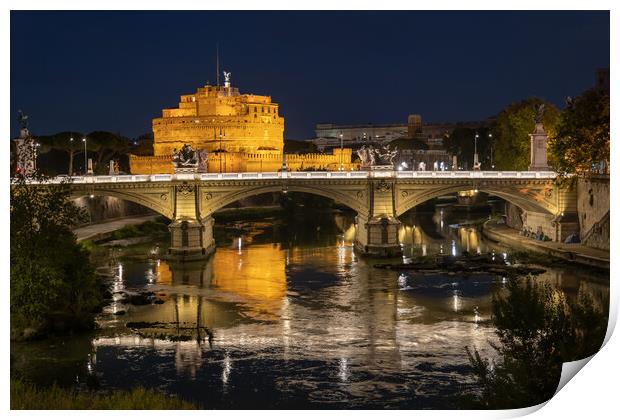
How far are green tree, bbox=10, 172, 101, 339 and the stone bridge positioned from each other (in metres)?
15.7

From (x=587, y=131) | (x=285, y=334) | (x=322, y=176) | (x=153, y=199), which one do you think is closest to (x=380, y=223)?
(x=322, y=176)

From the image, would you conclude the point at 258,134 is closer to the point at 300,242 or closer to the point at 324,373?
the point at 300,242

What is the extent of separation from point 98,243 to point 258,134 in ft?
130

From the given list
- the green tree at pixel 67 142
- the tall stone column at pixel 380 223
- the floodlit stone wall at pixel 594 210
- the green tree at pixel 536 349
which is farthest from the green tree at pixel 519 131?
the green tree at pixel 536 349

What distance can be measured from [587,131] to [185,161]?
20328 millimetres

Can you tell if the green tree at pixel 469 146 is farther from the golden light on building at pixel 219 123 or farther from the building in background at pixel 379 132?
the building in background at pixel 379 132

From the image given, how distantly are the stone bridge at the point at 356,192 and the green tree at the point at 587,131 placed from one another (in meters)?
3.92

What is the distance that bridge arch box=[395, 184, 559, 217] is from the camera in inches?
1818

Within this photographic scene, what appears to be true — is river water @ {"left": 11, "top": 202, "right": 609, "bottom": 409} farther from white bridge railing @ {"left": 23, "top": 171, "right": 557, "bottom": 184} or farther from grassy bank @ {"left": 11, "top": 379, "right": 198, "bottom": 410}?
white bridge railing @ {"left": 23, "top": 171, "right": 557, "bottom": 184}

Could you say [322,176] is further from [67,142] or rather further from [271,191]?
[67,142]

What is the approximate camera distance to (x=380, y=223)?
4553 cm

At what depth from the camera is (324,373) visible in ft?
77.8

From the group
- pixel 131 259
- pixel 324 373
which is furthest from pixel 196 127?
pixel 324 373

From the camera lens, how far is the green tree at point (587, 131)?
1502 inches
